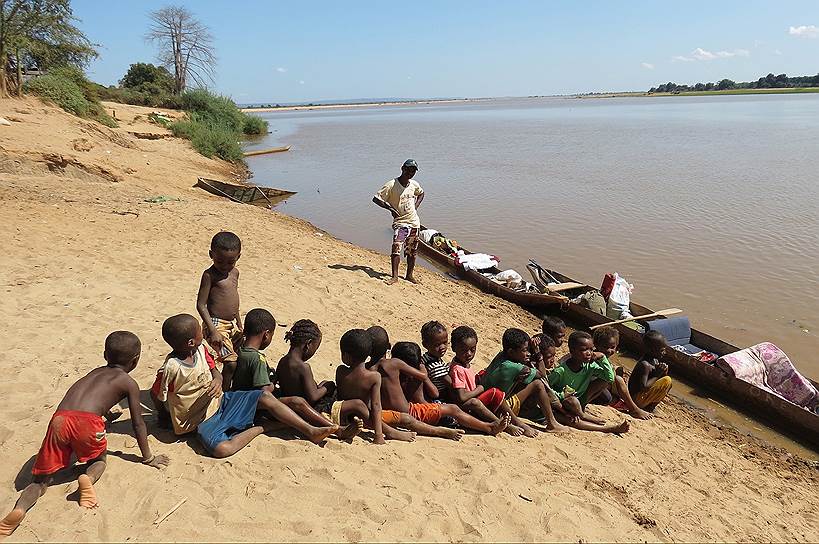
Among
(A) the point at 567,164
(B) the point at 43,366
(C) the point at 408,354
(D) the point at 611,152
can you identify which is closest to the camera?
(C) the point at 408,354

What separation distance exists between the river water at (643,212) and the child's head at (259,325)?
6.95 m

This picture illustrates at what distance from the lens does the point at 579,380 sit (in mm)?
4828

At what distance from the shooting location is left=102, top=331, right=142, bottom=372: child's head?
10.3ft

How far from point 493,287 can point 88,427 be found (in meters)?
7.16

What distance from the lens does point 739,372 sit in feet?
19.6

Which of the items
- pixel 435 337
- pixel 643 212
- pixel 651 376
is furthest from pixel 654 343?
pixel 643 212

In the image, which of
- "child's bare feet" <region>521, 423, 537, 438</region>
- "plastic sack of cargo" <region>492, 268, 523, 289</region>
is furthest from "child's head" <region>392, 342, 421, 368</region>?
"plastic sack of cargo" <region>492, 268, 523, 289</region>

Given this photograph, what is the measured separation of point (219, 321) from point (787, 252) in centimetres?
1214

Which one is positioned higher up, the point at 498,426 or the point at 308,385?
the point at 308,385

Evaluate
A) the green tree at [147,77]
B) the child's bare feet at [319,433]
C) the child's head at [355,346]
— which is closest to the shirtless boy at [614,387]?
the child's head at [355,346]

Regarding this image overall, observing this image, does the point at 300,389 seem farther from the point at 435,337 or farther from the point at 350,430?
the point at 435,337

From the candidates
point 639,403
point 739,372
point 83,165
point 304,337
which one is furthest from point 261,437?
point 83,165

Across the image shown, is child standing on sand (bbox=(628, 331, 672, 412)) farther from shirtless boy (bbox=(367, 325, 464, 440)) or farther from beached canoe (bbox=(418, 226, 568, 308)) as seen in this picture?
beached canoe (bbox=(418, 226, 568, 308))

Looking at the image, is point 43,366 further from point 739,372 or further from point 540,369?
point 739,372
